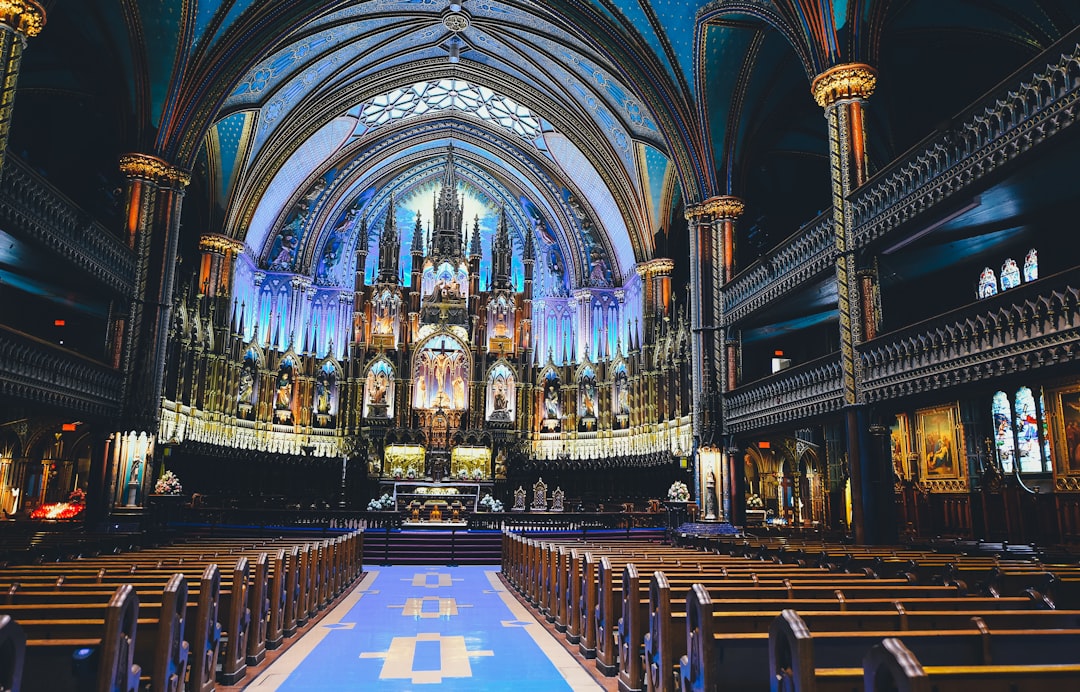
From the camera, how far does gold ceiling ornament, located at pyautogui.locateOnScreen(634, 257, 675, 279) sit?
28.7m

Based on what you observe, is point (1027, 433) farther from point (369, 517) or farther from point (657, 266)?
point (369, 517)

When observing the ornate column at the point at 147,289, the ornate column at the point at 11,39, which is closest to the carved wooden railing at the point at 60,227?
the ornate column at the point at 147,289

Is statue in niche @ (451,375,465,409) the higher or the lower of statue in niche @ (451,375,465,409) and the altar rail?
the higher

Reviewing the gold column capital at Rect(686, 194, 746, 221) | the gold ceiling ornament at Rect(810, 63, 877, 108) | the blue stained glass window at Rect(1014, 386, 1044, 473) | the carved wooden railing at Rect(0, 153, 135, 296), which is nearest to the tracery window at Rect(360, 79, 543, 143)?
the gold column capital at Rect(686, 194, 746, 221)

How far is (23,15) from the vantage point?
13.1m

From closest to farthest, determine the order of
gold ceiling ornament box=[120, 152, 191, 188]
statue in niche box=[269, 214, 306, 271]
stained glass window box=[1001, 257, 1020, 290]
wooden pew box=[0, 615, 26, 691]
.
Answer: wooden pew box=[0, 615, 26, 691], stained glass window box=[1001, 257, 1020, 290], gold ceiling ornament box=[120, 152, 191, 188], statue in niche box=[269, 214, 306, 271]

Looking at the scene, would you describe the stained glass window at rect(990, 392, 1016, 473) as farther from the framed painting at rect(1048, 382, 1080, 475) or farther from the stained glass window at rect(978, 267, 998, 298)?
the stained glass window at rect(978, 267, 998, 298)

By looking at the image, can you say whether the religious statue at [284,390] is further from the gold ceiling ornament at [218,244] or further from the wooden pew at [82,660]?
the wooden pew at [82,660]

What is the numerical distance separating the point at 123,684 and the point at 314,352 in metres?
28.6

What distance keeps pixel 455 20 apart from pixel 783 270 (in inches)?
619

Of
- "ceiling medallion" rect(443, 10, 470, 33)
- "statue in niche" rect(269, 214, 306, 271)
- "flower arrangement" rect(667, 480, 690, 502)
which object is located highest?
"ceiling medallion" rect(443, 10, 470, 33)

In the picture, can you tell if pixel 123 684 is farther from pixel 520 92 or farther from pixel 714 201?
pixel 520 92

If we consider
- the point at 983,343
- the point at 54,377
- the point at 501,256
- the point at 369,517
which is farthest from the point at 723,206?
the point at 54,377

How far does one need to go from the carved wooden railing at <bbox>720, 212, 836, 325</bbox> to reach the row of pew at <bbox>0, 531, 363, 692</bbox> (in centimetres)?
1320
